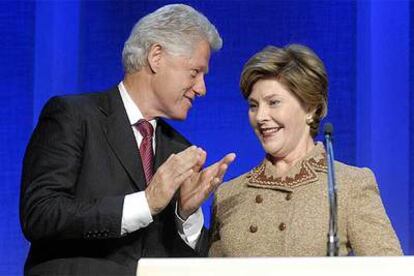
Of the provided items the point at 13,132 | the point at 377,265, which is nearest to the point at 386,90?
the point at 13,132

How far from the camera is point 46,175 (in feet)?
6.97

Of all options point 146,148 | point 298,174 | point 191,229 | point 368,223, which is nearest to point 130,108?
point 146,148

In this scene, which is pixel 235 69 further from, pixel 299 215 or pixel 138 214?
pixel 138 214

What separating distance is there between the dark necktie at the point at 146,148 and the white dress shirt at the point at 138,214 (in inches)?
0.4

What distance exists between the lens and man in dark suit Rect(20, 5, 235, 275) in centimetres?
209

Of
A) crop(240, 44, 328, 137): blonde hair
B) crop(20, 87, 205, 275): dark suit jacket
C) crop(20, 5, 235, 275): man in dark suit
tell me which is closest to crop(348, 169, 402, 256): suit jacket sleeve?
crop(240, 44, 328, 137): blonde hair

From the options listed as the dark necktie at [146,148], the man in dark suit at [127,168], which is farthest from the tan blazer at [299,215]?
the dark necktie at [146,148]

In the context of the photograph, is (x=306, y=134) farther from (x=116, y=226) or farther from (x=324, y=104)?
(x=116, y=226)

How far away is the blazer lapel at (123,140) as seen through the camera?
2254 millimetres

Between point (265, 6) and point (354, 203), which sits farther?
point (265, 6)

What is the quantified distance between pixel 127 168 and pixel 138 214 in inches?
7.0

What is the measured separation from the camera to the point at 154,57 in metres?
2.41

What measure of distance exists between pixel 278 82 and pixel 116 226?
550 millimetres

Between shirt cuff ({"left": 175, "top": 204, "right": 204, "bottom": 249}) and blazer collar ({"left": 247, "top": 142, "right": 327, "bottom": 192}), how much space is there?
6.6 inches
